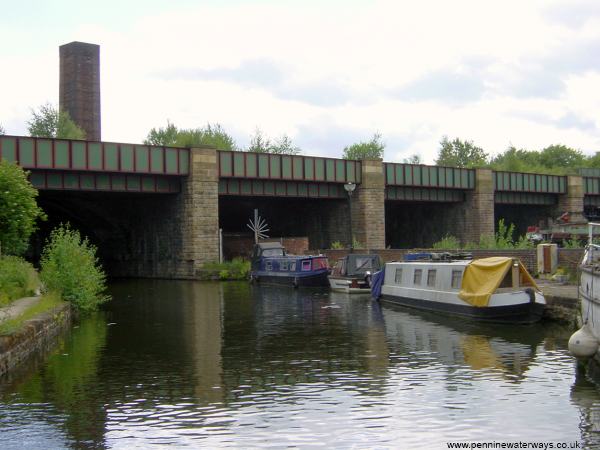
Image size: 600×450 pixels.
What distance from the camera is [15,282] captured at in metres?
23.9

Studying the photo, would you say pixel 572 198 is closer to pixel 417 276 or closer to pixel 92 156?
pixel 92 156

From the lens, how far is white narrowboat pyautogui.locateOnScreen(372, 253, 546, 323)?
21719 mm

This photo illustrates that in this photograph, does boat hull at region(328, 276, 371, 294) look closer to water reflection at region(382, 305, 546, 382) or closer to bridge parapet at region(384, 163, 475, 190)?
water reflection at region(382, 305, 546, 382)

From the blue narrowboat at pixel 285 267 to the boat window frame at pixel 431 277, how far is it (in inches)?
491

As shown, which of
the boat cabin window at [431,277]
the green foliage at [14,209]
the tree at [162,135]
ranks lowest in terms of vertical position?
the boat cabin window at [431,277]

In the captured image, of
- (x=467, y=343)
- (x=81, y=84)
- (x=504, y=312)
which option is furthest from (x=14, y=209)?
(x=81, y=84)

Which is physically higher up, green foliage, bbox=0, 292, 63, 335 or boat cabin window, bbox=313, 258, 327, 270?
boat cabin window, bbox=313, 258, 327, 270

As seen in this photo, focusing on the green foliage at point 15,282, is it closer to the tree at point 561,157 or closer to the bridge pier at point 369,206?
the bridge pier at point 369,206

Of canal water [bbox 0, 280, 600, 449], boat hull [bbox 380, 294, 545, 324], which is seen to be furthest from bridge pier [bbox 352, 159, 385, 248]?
canal water [bbox 0, 280, 600, 449]

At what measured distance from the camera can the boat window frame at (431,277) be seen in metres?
26.3

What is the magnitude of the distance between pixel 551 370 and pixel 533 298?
6908 mm

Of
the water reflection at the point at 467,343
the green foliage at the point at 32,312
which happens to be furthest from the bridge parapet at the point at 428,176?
the green foliage at the point at 32,312

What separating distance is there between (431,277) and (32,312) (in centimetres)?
1308

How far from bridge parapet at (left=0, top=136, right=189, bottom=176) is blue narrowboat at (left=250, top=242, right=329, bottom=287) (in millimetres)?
7396
